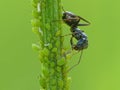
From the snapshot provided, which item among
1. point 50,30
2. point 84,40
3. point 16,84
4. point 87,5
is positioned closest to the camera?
point 50,30

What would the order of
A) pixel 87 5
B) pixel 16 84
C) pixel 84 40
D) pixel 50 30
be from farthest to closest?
1. pixel 87 5
2. pixel 16 84
3. pixel 84 40
4. pixel 50 30

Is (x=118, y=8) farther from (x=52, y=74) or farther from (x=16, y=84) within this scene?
(x=52, y=74)

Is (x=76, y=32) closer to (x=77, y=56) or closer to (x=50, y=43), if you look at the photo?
(x=50, y=43)

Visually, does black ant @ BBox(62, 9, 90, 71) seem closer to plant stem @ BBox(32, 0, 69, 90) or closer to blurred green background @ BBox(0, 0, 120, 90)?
plant stem @ BBox(32, 0, 69, 90)

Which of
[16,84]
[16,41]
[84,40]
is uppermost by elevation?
[84,40]

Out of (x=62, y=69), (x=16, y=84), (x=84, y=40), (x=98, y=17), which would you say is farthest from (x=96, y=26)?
(x=62, y=69)

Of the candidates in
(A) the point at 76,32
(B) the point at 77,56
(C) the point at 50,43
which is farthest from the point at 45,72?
(B) the point at 77,56

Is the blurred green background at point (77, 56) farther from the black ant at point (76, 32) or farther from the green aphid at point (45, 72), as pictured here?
the green aphid at point (45, 72)
